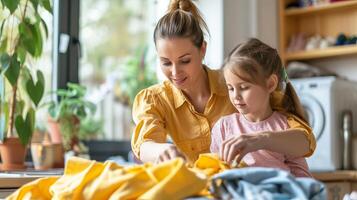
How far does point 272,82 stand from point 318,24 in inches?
117

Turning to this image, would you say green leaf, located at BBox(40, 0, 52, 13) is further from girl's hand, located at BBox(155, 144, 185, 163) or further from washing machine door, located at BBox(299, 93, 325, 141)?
washing machine door, located at BBox(299, 93, 325, 141)

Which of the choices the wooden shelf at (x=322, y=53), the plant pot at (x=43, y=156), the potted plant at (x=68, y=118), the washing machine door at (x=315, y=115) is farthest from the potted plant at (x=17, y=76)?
the wooden shelf at (x=322, y=53)

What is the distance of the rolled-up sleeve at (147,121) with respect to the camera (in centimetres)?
172

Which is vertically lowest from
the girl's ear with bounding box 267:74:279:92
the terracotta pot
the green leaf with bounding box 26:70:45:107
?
the terracotta pot

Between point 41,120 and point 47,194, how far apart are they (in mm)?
2421

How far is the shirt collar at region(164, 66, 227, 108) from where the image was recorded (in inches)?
74.5

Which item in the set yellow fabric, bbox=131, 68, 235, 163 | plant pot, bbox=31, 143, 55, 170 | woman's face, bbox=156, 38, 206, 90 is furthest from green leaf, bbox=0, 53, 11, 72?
woman's face, bbox=156, 38, 206, 90

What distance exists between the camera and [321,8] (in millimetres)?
4227

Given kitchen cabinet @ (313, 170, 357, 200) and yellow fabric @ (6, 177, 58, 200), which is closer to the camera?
yellow fabric @ (6, 177, 58, 200)

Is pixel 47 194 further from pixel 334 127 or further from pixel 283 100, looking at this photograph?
pixel 334 127

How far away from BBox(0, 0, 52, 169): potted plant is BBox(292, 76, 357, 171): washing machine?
1808 mm

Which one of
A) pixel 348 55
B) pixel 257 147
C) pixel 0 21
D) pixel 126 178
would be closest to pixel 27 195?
pixel 126 178

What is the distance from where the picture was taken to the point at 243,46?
5.28 feet

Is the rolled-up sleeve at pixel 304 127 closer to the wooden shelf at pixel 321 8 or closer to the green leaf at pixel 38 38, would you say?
the green leaf at pixel 38 38
